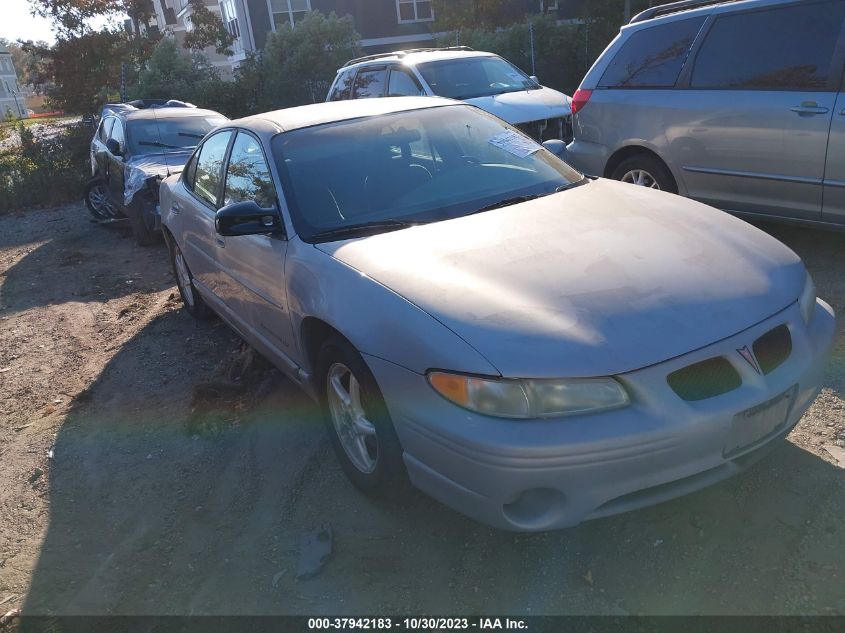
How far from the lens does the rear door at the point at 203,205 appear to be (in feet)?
15.5

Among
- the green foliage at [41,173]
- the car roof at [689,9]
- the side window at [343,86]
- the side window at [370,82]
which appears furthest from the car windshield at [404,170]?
the green foliage at [41,173]

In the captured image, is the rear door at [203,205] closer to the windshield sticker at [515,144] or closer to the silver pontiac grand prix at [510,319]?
the silver pontiac grand prix at [510,319]

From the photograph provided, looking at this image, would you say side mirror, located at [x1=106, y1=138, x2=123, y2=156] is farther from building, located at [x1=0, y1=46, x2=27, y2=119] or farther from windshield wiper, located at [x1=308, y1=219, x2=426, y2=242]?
building, located at [x1=0, y1=46, x2=27, y2=119]

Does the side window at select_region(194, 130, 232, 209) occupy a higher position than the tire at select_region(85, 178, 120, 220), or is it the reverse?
the side window at select_region(194, 130, 232, 209)

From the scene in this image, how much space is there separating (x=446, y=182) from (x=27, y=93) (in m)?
114

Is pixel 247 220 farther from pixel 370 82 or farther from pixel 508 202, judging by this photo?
pixel 370 82

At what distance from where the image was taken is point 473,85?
9891mm

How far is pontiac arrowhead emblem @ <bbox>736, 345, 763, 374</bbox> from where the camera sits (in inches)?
101

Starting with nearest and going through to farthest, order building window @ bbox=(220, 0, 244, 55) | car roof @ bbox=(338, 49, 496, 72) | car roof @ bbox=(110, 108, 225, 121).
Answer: car roof @ bbox=(338, 49, 496, 72) < car roof @ bbox=(110, 108, 225, 121) < building window @ bbox=(220, 0, 244, 55)

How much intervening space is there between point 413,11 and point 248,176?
27947 mm

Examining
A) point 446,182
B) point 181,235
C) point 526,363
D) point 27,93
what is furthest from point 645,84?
point 27,93

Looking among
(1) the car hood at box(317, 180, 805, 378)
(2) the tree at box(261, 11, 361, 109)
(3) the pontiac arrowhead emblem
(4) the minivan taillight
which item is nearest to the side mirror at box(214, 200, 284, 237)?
(1) the car hood at box(317, 180, 805, 378)

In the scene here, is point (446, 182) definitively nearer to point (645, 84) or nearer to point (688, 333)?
point (688, 333)

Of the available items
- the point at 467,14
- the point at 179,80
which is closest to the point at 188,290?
A: the point at 179,80
